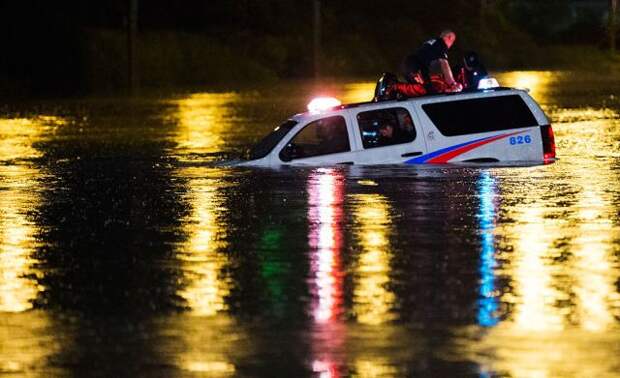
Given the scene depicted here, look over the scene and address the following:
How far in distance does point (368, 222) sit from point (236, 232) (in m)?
1.31

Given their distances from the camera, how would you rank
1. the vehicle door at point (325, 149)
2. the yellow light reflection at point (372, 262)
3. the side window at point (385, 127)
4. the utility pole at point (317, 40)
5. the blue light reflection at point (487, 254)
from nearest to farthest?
the blue light reflection at point (487, 254)
the yellow light reflection at point (372, 262)
the side window at point (385, 127)
the vehicle door at point (325, 149)
the utility pole at point (317, 40)

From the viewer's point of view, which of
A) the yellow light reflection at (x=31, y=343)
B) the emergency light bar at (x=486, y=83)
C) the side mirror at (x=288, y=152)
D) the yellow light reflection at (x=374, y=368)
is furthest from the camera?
the emergency light bar at (x=486, y=83)

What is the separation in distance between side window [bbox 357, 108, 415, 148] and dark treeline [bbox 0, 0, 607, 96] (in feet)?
82.8

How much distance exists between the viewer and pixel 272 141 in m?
21.7

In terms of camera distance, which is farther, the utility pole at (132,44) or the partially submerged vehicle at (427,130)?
the utility pole at (132,44)

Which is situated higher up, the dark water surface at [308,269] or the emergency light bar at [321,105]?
the emergency light bar at [321,105]

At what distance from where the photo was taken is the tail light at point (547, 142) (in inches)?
825

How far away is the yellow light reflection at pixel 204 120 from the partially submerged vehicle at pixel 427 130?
18.2 feet

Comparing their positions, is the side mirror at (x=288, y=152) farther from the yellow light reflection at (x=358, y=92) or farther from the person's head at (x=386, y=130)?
the yellow light reflection at (x=358, y=92)

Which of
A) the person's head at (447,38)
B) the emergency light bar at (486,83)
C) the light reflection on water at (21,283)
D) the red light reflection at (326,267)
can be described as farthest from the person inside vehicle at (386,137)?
the light reflection on water at (21,283)

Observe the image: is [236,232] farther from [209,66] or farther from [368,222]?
[209,66]

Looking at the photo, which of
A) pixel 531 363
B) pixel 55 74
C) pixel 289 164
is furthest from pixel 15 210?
pixel 55 74

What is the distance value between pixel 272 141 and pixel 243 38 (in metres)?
48.9

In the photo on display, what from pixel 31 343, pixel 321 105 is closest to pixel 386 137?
pixel 321 105
